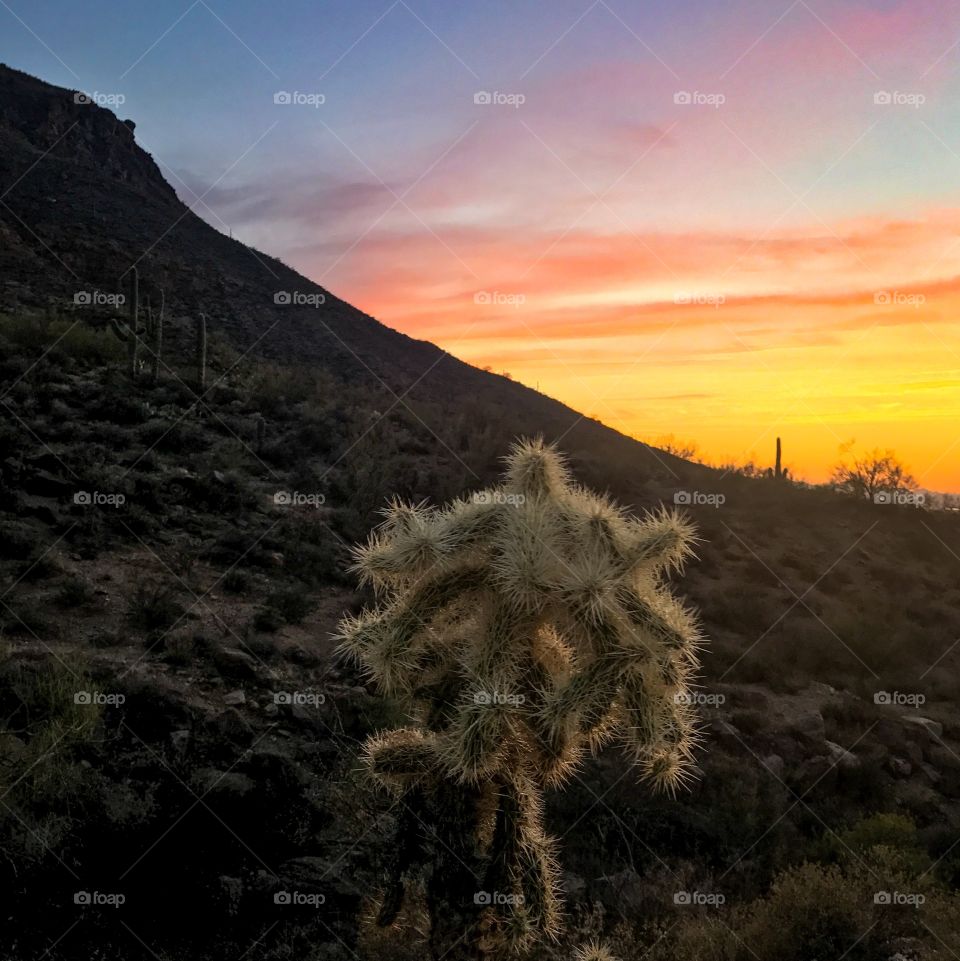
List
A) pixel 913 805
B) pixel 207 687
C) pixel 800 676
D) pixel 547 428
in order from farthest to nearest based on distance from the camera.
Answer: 1. pixel 547 428
2. pixel 800 676
3. pixel 913 805
4. pixel 207 687

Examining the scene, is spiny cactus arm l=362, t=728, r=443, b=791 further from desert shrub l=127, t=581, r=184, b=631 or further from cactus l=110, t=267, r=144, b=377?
cactus l=110, t=267, r=144, b=377

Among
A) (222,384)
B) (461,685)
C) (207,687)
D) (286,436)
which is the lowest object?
(207,687)

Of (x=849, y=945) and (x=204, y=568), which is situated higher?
(x=204, y=568)

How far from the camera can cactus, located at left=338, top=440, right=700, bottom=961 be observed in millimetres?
5336

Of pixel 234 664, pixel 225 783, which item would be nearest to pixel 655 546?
pixel 225 783

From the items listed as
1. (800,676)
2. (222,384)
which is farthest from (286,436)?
(800,676)

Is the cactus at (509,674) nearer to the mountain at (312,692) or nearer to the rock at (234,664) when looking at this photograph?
the mountain at (312,692)

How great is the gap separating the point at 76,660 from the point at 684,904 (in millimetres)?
6728

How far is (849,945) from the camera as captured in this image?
6.12m

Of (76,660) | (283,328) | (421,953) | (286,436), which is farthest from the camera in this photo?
(283,328)

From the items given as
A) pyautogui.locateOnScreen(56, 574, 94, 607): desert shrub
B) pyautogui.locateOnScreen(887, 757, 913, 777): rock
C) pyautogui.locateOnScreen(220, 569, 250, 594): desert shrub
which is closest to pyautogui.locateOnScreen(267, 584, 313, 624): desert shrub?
pyautogui.locateOnScreen(220, 569, 250, 594): desert shrub

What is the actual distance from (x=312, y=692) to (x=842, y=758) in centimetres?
753

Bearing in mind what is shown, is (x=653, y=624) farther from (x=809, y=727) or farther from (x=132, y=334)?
(x=132, y=334)

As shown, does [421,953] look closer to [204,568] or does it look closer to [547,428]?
[204,568]
